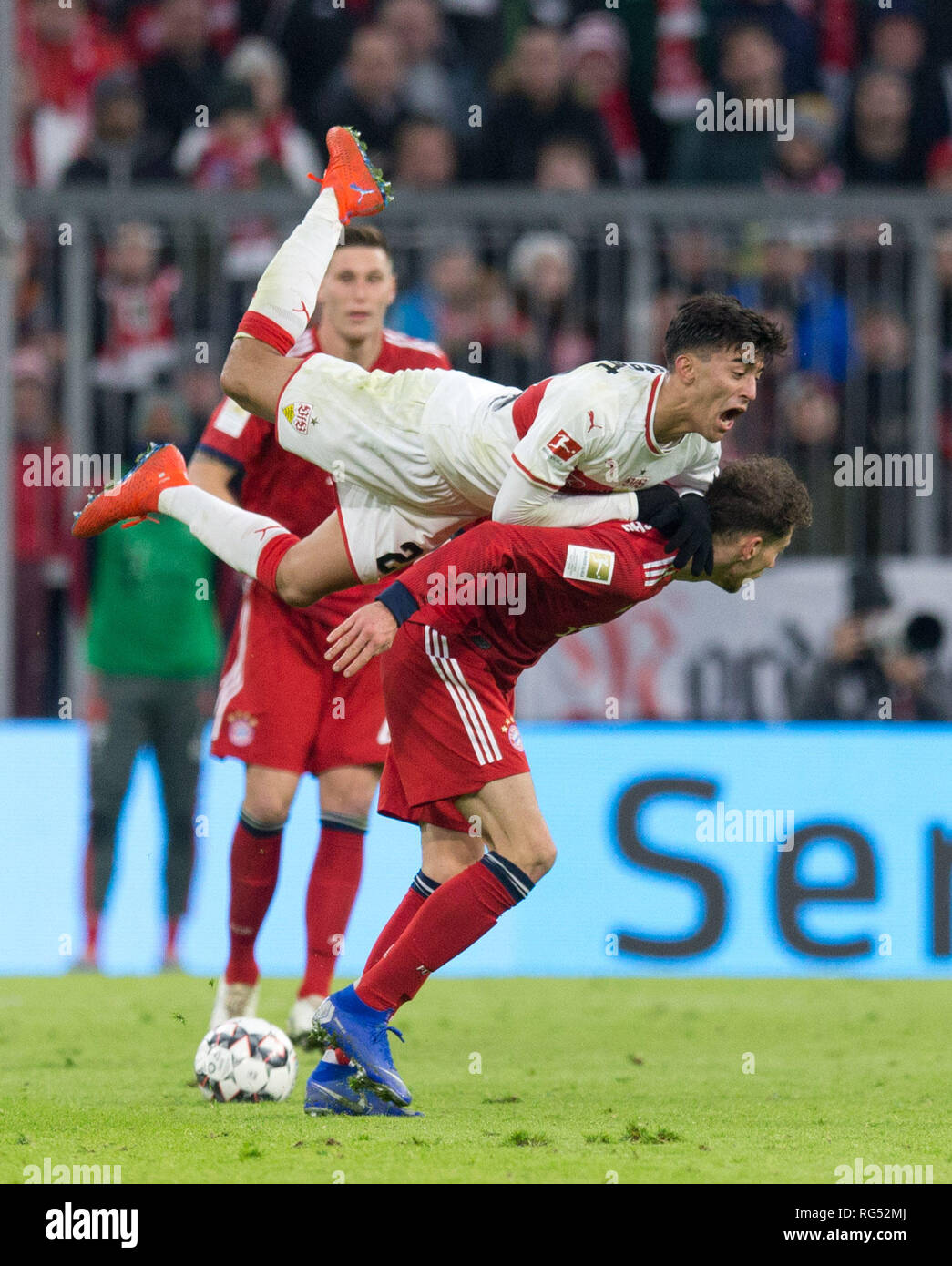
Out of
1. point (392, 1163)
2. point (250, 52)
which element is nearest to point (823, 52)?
point (250, 52)

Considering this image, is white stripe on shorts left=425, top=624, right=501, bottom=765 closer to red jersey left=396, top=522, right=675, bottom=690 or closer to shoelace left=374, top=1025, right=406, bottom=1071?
red jersey left=396, top=522, right=675, bottom=690

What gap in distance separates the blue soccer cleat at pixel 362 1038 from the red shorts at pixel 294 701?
1435mm

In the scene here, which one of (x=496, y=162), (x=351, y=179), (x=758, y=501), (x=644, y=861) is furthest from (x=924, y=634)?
(x=351, y=179)

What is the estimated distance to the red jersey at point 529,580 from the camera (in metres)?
5.59

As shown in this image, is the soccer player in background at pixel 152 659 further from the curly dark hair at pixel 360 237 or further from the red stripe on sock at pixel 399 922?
the red stripe on sock at pixel 399 922

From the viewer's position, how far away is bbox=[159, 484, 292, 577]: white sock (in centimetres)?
635

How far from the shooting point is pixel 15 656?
10125 millimetres

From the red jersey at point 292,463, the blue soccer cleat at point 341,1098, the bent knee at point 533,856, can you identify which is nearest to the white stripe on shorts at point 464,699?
the bent knee at point 533,856

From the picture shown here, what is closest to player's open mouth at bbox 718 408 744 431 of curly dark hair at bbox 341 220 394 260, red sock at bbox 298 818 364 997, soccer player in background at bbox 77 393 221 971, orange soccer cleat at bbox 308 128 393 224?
orange soccer cleat at bbox 308 128 393 224

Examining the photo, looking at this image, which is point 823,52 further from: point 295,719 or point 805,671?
point 295,719

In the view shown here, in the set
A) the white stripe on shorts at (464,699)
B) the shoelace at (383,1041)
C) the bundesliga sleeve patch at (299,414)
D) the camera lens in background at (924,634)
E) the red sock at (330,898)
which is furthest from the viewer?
the camera lens in background at (924,634)

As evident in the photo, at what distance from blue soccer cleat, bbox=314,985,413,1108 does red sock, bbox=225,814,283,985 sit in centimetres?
127

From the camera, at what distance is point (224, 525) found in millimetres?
6426

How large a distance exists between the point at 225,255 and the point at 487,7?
382cm
